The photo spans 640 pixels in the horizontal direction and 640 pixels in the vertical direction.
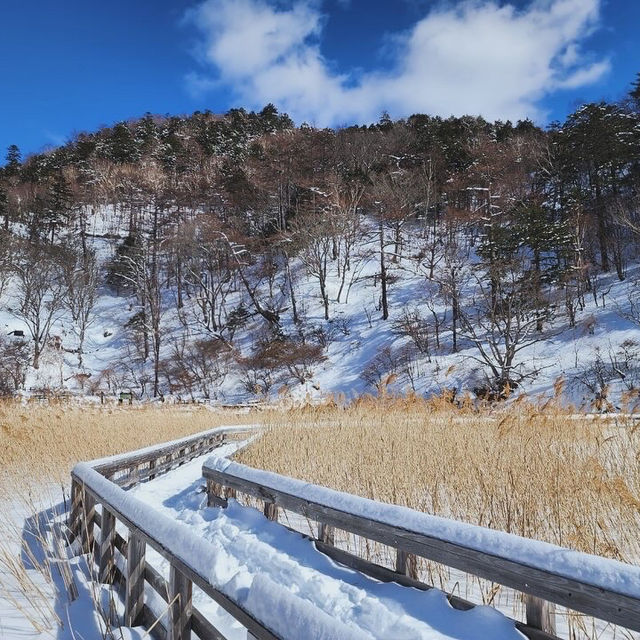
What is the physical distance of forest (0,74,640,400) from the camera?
79.3 ft

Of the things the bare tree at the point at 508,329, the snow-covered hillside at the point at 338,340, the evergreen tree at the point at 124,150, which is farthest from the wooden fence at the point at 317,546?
the evergreen tree at the point at 124,150

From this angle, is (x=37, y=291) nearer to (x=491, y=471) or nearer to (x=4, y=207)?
(x=4, y=207)

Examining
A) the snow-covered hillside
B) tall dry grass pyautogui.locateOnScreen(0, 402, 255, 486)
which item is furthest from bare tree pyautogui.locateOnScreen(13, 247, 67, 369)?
tall dry grass pyautogui.locateOnScreen(0, 402, 255, 486)

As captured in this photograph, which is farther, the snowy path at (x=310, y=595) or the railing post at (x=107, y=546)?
the railing post at (x=107, y=546)

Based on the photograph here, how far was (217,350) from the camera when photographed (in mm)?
30844

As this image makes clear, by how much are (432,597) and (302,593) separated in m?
0.88

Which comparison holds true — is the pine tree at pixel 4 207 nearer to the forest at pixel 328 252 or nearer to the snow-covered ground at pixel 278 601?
the forest at pixel 328 252

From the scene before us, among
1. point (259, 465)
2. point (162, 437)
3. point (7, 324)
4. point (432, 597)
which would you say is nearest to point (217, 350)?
point (7, 324)

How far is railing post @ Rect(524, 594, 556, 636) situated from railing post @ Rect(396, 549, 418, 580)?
0.97 metres

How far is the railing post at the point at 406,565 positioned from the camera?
9.98 ft

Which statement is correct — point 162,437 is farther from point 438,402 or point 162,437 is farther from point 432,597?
point 432,597

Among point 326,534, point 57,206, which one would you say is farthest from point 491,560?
point 57,206

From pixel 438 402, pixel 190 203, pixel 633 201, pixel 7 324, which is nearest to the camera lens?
pixel 438 402

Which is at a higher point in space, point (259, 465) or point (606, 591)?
point (606, 591)
